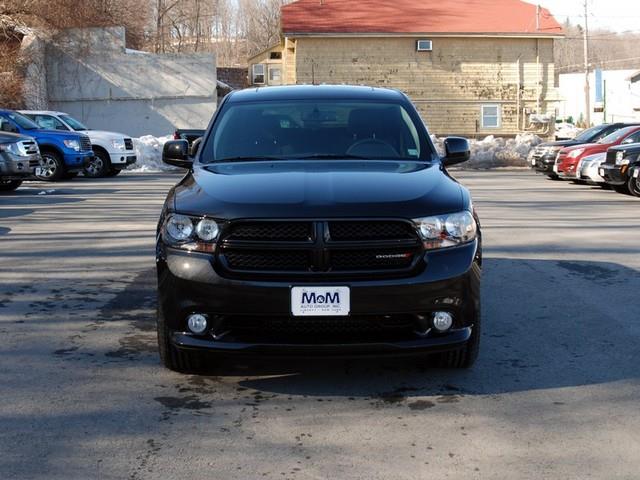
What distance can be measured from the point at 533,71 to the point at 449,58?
4.13m

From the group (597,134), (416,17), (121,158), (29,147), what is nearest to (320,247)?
(29,147)

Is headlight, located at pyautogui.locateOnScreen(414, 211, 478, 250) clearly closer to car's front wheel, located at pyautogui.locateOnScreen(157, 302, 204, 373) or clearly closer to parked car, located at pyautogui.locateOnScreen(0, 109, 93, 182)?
car's front wheel, located at pyautogui.locateOnScreen(157, 302, 204, 373)

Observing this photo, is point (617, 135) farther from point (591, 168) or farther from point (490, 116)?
point (490, 116)

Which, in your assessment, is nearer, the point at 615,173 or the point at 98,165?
the point at 615,173

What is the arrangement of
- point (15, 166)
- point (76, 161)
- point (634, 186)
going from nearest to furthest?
point (15, 166) → point (634, 186) → point (76, 161)

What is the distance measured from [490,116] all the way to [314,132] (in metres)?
40.1

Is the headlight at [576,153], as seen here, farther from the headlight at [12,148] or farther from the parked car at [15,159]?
the headlight at [12,148]

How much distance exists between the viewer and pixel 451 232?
5445 mm

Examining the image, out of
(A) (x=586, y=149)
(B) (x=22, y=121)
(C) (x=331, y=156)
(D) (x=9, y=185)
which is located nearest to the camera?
(C) (x=331, y=156)

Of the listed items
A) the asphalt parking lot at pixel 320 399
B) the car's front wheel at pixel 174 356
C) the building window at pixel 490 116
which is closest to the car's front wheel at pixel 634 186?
the asphalt parking lot at pixel 320 399

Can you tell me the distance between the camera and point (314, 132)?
695 centimetres

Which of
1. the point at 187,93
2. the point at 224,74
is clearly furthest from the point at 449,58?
the point at 224,74

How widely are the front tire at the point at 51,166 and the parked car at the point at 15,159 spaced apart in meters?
2.68

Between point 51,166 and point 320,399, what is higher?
point 51,166
